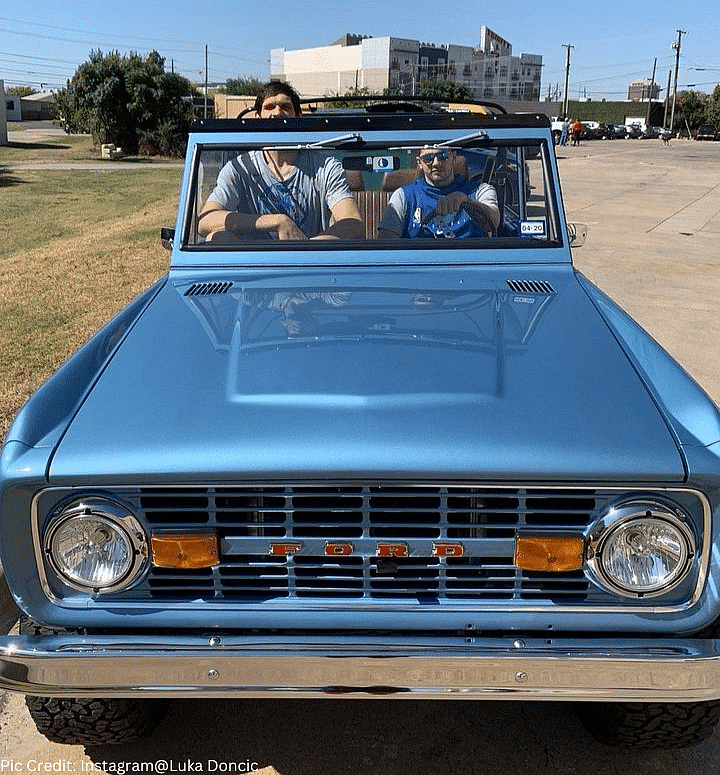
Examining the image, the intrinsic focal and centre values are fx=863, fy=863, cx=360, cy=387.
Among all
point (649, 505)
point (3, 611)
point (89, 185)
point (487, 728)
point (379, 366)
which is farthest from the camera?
point (89, 185)

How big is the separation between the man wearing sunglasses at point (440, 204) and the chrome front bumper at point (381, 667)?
1849mm

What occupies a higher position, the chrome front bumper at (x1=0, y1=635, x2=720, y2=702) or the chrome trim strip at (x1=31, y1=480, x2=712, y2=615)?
the chrome trim strip at (x1=31, y1=480, x2=712, y2=615)

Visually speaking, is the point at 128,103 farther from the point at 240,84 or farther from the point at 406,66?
the point at 240,84

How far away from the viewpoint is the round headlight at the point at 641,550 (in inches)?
75.7

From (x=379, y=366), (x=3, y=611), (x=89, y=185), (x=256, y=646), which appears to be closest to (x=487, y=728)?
(x=256, y=646)

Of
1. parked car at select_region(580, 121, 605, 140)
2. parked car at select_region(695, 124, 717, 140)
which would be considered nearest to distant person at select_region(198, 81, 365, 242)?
parked car at select_region(580, 121, 605, 140)

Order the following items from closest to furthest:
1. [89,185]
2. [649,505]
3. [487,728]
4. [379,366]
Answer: [649,505] < [379,366] < [487,728] < [89,185]

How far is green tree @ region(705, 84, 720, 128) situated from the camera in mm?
→ 73625

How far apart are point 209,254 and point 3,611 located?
1.51 meters

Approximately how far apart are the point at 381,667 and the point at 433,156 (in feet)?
7.00

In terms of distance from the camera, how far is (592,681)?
1.94 m

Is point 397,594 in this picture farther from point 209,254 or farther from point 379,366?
point 209,254

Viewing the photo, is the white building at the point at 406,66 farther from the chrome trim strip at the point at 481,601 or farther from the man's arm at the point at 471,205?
the chrome trim strip at the point at 481,601

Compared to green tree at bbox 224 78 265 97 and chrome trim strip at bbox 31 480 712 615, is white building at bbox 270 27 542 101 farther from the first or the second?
chrome trim strip at bbox 31 480 712 615
